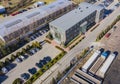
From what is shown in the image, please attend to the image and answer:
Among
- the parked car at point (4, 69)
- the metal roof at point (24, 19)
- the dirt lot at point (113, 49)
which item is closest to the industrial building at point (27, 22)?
the metal roof at point (24, 19)

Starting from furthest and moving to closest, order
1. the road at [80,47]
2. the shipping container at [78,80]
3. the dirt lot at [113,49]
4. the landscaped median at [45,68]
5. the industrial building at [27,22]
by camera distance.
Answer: the industrial building at [27,22] → the road at [80,47] → the dirt lot at [113,49] → the landscaped median at [45,68] → the shipping container at [78,80]

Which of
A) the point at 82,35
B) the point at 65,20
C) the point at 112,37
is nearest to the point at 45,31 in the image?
the point at 65,20

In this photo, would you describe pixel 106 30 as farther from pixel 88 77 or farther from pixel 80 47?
pixel 88 77

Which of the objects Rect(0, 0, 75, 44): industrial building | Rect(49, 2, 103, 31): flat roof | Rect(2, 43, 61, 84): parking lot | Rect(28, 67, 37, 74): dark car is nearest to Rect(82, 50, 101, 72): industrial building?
Rect(2, 43, 61, 84): parking lot

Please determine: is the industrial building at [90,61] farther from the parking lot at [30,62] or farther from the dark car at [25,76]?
the dark car at [25,76]

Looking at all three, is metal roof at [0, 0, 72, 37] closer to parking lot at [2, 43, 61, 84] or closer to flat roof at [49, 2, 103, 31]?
flat roof at [49, 2, 103, 31]

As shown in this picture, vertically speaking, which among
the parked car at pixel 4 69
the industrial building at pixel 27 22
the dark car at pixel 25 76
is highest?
the industrial building at pixel 27 22

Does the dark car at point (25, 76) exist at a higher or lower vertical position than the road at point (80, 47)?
lower
